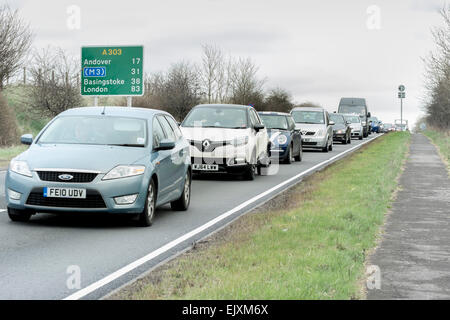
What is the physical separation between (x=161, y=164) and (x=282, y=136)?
46.7 feet

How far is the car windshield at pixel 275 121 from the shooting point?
25544 mm

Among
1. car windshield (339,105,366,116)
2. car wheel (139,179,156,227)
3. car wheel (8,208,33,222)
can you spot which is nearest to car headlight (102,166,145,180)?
car wheel (139,179,156,227)

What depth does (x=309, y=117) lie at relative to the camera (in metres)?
33.8

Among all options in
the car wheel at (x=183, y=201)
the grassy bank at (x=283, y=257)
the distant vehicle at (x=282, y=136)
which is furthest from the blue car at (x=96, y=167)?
the distant vehicle at (x=282, y=136)

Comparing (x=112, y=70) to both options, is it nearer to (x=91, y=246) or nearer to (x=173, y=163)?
(x=173, y=163)

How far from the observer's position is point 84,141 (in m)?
10.9

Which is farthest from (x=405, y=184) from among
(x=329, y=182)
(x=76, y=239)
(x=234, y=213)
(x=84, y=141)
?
(x=76, y=239)

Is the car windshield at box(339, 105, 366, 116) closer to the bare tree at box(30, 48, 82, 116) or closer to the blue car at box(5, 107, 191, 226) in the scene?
the bare tree at box(30, 48, 82, 116)

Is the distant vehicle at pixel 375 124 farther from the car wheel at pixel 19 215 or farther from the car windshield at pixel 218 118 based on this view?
the car wheel at pixel 19 215

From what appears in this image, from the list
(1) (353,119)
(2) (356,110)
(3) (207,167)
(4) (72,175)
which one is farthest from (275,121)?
(2) (356,110)

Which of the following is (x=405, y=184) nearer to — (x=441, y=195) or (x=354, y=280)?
(x=441, y=195)

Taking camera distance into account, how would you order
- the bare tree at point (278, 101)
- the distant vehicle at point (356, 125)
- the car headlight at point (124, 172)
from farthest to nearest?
the bare tree at point (278, 101)
the distant vehicle at point (356, 125)
the car headlight at point (124, 172)

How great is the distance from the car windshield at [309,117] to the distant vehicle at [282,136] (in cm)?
721
